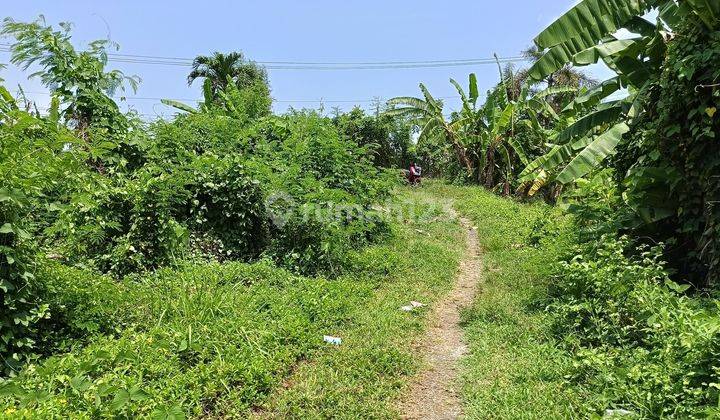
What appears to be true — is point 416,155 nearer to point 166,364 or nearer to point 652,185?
point 652,185

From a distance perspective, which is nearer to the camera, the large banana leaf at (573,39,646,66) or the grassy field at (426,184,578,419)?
the grassy field at (426,184,578,419)

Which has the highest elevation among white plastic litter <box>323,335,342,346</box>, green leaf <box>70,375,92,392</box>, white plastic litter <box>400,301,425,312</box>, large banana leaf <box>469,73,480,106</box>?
large banana leaf <box>469,73,480,106</box>

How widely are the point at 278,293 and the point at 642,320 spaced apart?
3.85 m

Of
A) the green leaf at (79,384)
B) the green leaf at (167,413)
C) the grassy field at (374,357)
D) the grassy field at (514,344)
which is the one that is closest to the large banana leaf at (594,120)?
the grassy field at (514,344)

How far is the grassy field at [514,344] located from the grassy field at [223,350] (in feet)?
2.25

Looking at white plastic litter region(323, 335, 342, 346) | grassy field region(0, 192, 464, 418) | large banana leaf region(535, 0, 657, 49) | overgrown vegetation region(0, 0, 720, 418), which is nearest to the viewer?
grassy field region(0, 192, 464, 418)

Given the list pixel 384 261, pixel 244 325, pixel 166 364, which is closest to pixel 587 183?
pixel 384 261

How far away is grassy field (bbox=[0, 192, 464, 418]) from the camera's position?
10.8 feet

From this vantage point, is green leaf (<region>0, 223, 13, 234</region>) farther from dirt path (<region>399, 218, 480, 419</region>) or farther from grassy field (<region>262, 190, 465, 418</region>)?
dirt path (<region>399, 218, 480, 419</region>)

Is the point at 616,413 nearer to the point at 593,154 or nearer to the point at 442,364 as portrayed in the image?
the point at 442,364

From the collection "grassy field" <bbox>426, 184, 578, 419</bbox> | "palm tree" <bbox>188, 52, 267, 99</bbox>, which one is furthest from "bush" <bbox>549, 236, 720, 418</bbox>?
"palm tree" <bbox>188, 52, 267, 99</bbox>

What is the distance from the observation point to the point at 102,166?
743 centimetres

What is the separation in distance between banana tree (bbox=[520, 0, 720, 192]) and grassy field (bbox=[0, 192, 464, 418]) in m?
3.37

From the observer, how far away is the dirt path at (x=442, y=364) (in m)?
3.88
